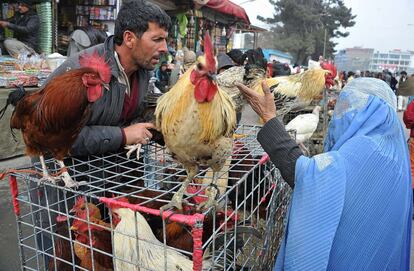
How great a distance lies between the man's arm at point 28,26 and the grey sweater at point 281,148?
5.23 meters

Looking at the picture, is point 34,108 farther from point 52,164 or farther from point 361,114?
point 361,114

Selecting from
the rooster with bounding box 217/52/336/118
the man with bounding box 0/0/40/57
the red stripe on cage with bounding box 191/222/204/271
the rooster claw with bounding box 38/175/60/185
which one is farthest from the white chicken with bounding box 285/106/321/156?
the man with bounding box 0/0/40/57

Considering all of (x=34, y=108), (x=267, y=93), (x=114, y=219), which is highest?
(x=267, y=93)

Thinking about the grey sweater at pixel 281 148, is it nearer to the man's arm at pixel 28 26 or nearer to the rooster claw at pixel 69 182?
the rooster claw at pixel 69 182

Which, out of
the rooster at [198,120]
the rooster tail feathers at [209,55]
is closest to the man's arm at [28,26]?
the rooster at [198,120]

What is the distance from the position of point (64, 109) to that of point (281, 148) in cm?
113

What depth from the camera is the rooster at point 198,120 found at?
4.91 feet

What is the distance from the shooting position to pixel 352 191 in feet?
4.62

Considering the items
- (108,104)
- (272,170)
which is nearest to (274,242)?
(272,170)

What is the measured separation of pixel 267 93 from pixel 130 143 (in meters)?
0.83

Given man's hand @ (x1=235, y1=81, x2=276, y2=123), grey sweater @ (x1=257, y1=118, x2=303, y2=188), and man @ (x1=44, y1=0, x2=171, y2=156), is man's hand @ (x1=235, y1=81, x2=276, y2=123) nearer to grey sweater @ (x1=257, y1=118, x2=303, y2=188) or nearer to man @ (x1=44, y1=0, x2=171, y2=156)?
grey sweater @ (x1=257, y1=118, x2=303, y2=188)

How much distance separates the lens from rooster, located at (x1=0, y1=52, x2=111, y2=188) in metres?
1.78

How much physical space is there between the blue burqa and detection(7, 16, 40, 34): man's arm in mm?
5441

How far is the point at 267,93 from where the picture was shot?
5.17 feet
